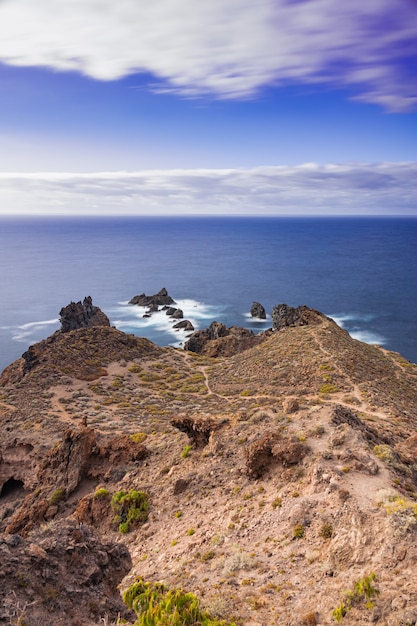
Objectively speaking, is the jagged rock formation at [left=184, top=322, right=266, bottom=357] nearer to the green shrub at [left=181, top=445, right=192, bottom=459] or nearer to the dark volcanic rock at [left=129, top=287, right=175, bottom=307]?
the green shrub at [left=181, top=445, right=192, bottom=459]

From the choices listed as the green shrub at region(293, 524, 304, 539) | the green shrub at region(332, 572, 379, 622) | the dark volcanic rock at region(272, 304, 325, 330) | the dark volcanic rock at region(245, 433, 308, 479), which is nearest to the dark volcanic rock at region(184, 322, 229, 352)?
the dark volcanic rock at region(272, 304, 325, 330)

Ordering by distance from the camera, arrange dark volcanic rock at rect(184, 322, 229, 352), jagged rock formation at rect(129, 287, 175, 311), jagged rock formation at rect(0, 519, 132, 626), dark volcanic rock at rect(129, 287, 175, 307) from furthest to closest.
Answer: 1. dark volcanic rock at rect(129, 287, 175, 307)
2. jagged rock formation at rect(129, 287, 175, 311)
3. dark volcanic rock at rect(184, 322, 229, 352)
4. jagged rock formation at rect(0, 519, 132, 626)

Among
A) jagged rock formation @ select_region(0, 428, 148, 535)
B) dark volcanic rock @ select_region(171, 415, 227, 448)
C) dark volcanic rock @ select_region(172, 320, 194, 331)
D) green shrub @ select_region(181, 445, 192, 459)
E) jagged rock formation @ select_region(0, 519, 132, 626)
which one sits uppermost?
jagged rock formation @ select_region(0, 519, 132, 626)

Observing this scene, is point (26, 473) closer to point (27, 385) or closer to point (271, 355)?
point (27, 385)

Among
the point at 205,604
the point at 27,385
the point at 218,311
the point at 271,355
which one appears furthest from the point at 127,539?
the point at 218,311

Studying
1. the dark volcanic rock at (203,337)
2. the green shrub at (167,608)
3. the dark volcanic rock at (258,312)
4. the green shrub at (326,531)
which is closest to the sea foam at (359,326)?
the dark volcanic rock at (258,312)

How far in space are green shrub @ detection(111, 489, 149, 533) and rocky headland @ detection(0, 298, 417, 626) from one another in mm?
64

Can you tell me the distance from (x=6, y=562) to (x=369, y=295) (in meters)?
138

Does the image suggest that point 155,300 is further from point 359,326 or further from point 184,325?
point 359,326

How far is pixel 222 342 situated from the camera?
2569 inches

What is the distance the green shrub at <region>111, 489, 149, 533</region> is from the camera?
19.1m

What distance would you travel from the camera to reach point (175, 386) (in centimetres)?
4653

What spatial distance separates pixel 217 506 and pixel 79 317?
2020 inches

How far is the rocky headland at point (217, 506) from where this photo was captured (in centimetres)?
1036
